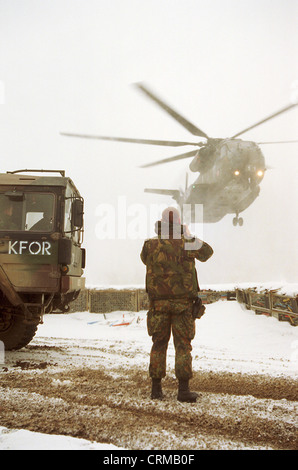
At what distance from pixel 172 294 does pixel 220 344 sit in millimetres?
5033

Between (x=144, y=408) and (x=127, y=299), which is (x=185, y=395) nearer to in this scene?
(x=144, y=408)

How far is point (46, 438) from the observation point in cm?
215

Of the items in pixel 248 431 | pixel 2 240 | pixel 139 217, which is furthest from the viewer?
pixel 139 217

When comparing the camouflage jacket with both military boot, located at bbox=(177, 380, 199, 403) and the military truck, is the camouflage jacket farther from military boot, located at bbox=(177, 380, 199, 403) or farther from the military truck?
the military truck

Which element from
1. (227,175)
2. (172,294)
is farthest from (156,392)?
(227,175)

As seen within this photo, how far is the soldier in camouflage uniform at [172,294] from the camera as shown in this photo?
10.1 ft

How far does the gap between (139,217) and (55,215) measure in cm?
5527

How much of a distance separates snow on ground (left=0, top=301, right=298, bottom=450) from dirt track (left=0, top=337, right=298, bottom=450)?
0.67ft

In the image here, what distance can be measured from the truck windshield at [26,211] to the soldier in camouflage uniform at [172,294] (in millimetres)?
2178

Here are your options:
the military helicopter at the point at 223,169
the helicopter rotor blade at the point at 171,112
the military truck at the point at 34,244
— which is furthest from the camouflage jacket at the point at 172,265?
the military helicopter at the point at 223,169

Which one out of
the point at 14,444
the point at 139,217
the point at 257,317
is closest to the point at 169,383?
the point at 14,444

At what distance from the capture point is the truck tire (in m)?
5.16

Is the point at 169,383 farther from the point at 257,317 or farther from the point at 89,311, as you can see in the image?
the point at 89,311

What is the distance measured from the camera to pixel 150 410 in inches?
109
